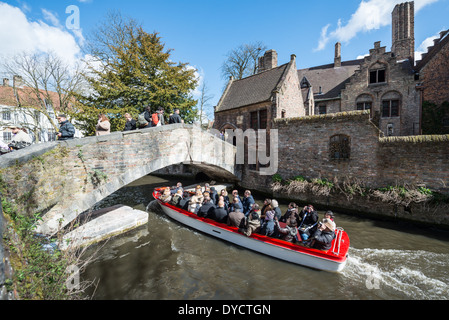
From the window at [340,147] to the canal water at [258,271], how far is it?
344cm

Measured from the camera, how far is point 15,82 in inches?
774

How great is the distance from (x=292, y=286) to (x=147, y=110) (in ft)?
26.1

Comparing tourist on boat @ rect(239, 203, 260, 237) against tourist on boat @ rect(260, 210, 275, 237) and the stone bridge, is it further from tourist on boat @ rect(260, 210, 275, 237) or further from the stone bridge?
the stone bridge

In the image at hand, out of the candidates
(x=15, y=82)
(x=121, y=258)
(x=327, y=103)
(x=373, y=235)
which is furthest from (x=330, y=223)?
(x=15, y=82)

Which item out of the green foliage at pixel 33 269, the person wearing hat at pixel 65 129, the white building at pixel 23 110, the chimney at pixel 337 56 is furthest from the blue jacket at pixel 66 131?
the chimney at pixel 337 56

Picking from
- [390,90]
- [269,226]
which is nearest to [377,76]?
[390,90]

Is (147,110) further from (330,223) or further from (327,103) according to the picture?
(327,103)

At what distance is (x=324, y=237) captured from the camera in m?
5.46

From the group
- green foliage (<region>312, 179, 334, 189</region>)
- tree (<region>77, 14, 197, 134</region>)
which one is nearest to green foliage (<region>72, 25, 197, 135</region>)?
tree (<region>77, 14, 197, 134</region>)

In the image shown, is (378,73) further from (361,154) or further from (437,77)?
(361,154)

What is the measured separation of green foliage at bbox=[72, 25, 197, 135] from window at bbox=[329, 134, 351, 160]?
9.65 meters

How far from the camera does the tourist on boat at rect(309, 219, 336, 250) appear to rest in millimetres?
5434

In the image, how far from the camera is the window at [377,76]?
1592 cm

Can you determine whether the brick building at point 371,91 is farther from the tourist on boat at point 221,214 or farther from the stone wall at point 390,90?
the tourist on boat at point 221,214
